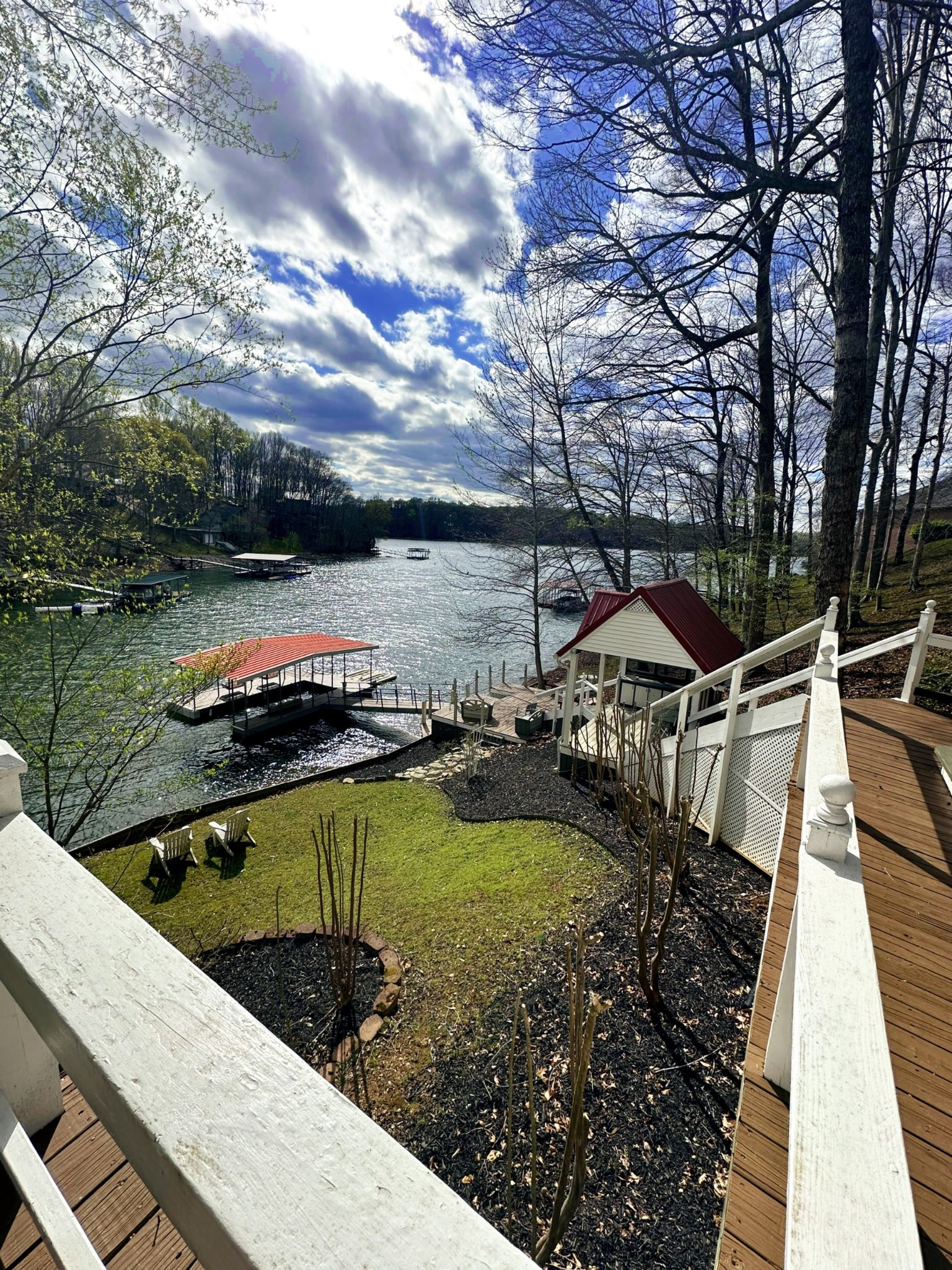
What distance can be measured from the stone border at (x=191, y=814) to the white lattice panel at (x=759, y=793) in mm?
10390

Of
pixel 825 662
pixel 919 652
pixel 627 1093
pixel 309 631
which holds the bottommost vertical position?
pixel 309 631

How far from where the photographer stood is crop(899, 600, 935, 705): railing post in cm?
562

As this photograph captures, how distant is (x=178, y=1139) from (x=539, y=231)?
13096mm

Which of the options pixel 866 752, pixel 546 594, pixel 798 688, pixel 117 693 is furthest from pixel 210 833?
pixel 546 594

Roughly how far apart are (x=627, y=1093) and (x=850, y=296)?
957 centimetres

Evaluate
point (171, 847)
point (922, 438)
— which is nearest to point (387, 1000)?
point (171, 847)

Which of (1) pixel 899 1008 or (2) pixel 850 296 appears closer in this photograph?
(1) pixel 899 1008

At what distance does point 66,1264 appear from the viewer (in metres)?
0.91

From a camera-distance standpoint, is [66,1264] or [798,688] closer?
[66,1264]

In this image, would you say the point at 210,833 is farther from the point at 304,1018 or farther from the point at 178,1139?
the point at 178,1139

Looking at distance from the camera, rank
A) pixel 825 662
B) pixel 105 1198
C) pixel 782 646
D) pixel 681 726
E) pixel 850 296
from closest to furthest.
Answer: pixel 105 1198 → pixel 825 662 → pixel 782 646 → pixel 681 726 → pixel 850 296

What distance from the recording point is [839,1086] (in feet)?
3.31

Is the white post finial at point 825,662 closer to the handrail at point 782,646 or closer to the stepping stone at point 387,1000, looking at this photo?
the handrail at point 782,646

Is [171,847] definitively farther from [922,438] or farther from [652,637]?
[922,438]
